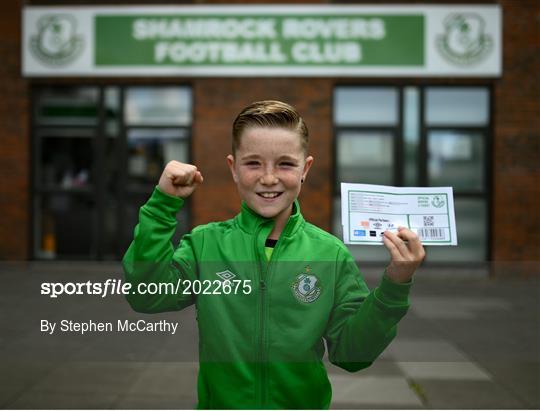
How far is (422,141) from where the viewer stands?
10.3 metres

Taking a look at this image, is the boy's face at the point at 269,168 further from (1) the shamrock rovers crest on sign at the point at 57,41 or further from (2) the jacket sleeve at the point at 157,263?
(1) the shamrock rovers crest on sign at the point at 57,41

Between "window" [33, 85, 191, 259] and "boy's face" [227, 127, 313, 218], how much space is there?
8.80 metres

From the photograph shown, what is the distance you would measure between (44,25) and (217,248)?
9.75 meters

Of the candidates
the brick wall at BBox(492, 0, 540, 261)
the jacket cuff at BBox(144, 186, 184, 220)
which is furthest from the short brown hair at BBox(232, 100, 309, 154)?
the brick wall at BBox(492, 0, 540, 261)

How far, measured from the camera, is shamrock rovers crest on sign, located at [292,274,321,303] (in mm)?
1603

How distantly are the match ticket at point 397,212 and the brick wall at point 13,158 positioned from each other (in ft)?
32.5

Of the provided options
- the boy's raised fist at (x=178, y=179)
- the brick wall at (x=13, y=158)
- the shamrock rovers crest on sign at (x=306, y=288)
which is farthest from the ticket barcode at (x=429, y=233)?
the brick wall at (x=13, y=158)

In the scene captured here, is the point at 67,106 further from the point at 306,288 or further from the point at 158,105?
the point at 306,288

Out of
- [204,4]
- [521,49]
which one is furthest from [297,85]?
[521,49]

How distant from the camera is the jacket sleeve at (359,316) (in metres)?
1.52

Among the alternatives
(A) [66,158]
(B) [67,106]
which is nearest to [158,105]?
(B) [67,106]

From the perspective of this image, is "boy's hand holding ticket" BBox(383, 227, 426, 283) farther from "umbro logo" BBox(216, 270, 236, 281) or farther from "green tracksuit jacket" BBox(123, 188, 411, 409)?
"umbro logo" BBox(216, 270, 236, 281)

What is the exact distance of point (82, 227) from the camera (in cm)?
1065

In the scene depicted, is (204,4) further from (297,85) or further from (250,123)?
(250,123)
